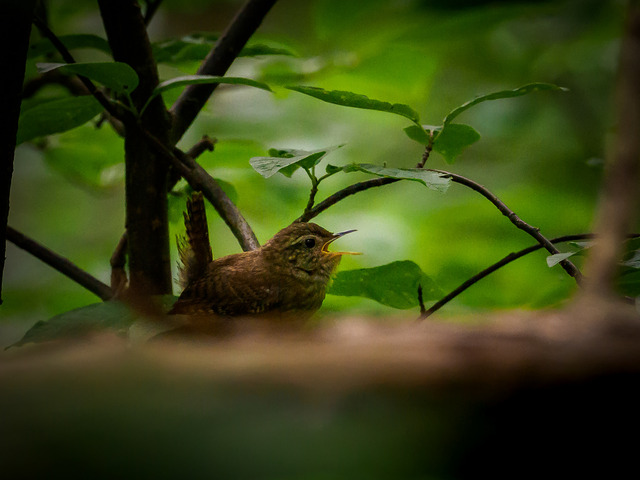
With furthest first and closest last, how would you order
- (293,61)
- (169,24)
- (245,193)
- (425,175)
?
1. (169,24)
2. (245,193)
3. (293,61)
4. (425,175)

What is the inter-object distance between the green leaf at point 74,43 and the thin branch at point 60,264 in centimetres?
33

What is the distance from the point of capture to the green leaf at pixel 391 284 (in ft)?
3.22

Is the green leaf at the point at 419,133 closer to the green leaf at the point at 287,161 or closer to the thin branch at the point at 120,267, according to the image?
the green leaf at the point at 287,161

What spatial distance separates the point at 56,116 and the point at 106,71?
189 mm

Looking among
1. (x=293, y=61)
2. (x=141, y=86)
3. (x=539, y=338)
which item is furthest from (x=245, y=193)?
(x=539, y=338)

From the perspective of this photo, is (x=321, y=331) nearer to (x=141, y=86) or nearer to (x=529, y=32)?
(x=141, y=86)

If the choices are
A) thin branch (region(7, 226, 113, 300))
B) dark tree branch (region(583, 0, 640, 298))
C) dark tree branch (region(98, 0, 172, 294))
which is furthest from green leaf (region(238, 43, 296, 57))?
dark tree branch (region(583, 0, 640, 298))

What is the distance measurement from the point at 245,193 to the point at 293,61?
434 millimetres

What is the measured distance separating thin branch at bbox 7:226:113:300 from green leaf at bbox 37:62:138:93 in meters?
0.39

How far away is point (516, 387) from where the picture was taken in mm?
344

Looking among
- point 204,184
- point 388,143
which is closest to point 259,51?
point 204,184

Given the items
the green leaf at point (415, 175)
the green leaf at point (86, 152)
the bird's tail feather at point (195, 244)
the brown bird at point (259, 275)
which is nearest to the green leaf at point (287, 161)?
the green leaf at point (415, 175)

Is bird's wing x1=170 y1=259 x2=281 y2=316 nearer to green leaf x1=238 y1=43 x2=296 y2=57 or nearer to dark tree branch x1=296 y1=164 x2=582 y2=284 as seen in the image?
dark tree branch x1=296 y1=164 x2=582 y2=284

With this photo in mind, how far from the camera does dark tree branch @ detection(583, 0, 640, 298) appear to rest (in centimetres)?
44
